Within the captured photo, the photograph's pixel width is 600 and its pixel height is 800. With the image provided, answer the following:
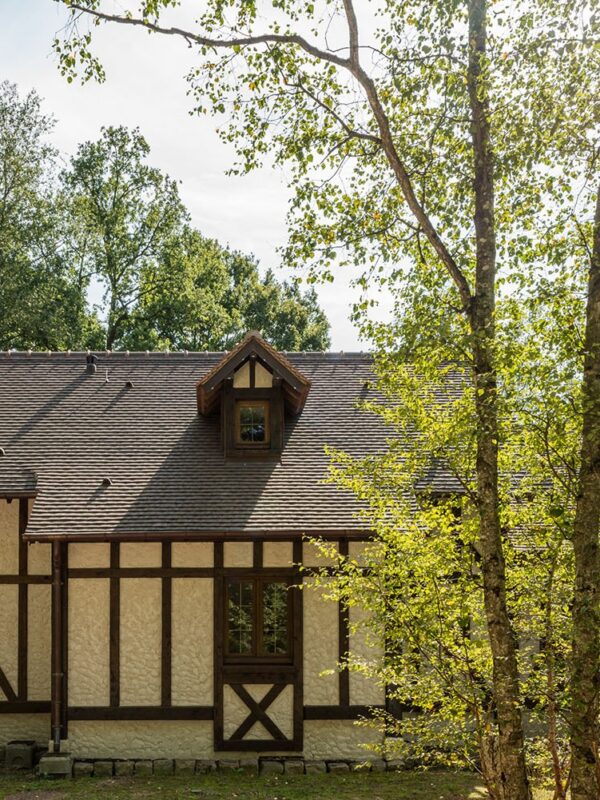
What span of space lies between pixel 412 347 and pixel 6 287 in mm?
20381

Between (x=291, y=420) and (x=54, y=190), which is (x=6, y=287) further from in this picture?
(x=291, y=420)

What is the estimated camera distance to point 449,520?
8539mm

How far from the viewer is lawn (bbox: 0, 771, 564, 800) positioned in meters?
10.8

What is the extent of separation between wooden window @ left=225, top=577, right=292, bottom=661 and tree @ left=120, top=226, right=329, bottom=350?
1621 cm

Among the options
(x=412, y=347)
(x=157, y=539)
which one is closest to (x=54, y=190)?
(x=157, y=539)

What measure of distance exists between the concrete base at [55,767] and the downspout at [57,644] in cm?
32

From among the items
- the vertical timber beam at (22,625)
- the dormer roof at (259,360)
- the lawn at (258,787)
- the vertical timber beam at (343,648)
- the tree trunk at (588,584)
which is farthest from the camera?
the dormer roof at (259,360)

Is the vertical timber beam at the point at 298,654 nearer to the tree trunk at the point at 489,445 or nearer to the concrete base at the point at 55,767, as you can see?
the concrete base at the point at 55,767

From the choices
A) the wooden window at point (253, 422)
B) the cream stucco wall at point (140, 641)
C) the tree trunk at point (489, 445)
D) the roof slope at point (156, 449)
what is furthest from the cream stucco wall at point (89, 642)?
the tree trunk at point (489, 445)

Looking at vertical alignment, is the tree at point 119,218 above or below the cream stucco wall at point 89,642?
above

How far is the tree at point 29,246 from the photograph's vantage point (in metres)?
25.2

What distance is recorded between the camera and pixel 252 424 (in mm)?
14211

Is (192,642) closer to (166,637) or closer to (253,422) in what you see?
(166,637)

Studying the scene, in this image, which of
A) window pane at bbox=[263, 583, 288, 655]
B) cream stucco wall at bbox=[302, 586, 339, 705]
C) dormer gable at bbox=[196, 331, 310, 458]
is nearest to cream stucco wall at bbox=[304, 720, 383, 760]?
cream stucco wall at bbox=[302, 586, 339, 705]
